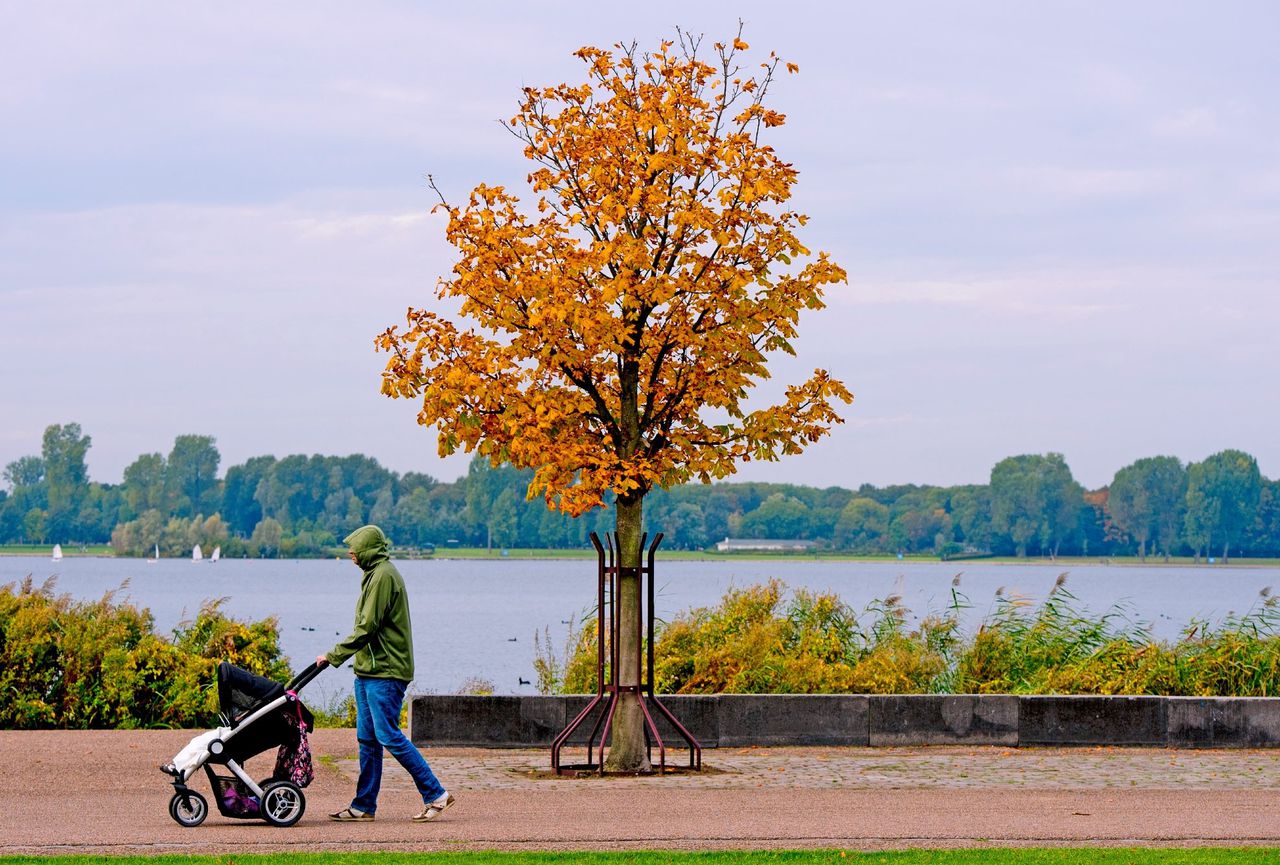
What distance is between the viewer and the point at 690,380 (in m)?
13.2

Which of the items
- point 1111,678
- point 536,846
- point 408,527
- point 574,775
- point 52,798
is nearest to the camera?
point 536,846

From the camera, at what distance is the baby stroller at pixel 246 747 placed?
1023 cm

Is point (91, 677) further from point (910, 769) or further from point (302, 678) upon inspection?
point (910, 769)

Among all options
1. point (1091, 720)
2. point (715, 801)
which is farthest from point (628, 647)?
point (1091, 720)

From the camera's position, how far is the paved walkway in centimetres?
979

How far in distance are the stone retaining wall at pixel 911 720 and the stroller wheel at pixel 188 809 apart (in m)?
4.22

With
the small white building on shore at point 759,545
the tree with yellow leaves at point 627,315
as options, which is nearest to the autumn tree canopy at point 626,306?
the tree with yellow leaves at point 627,315

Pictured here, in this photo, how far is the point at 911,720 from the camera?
14703mm

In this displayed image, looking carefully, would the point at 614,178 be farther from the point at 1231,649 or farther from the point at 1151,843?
the point at 1231,649

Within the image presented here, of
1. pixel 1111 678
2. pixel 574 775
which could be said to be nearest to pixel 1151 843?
pixel 574 775

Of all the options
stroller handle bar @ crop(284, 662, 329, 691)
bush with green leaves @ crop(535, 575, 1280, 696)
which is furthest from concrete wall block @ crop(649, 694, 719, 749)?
stroller handle bar @ crop(284, 662, 329, 691)

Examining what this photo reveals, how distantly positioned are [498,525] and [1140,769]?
96718 millimetres

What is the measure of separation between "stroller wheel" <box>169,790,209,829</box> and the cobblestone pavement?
6.99ft

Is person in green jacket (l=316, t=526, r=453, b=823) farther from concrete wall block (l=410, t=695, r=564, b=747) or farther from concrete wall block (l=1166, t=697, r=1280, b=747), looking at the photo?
concrete wall block (l=1166, t=697, r=1280, b=747)
